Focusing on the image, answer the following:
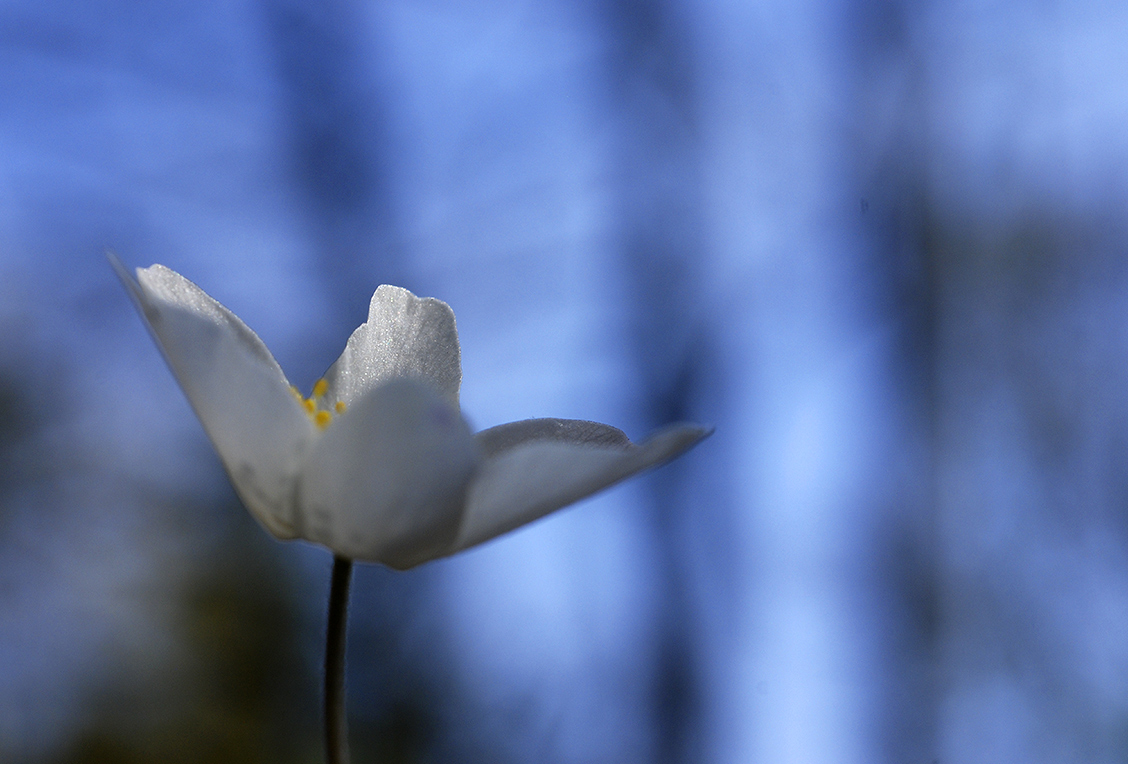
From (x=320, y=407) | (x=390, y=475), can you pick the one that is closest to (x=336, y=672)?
(x=390, y=475)

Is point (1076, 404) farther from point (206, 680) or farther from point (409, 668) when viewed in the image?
point (206, 680)

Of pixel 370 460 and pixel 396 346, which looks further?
pixel 396 346

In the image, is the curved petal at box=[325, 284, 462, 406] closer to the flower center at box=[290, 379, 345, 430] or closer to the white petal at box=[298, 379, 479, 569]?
the flower center at box=[290, 379, 345, 430]

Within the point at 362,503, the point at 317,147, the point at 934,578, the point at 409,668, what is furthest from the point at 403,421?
the point at 934,578

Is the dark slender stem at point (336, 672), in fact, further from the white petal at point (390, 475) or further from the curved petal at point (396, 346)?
the curved petal at point (396, 346)

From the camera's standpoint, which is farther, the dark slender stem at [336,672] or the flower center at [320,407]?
the flower center at [320,407]

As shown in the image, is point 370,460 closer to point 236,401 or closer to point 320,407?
point 236,401

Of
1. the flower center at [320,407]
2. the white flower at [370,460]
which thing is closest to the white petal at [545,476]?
the white flower at [370,460]
